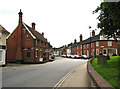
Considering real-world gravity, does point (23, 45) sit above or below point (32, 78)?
above

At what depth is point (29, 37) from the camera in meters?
29.3

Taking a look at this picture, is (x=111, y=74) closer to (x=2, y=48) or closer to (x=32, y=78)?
(x=32, y=78)

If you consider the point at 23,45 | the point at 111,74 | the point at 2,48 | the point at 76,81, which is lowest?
the point at 76,81

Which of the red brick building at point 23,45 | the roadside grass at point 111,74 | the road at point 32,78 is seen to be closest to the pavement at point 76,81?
the road at point 32,78

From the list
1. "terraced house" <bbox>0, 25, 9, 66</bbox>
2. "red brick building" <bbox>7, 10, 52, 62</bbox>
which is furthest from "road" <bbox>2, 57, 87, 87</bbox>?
"red brick building" <bbox>7, 10, 52, 62</bbox>

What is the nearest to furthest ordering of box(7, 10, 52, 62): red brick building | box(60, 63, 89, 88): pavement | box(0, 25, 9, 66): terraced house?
box(60, 63, 89, 88): pavement, box(0, 25, 9, 66): terraced house, box(7, 10, 52, 62): red brick building

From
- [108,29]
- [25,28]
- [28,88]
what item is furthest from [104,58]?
[25,28]

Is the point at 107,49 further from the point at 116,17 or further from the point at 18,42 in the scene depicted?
the point at 116,17

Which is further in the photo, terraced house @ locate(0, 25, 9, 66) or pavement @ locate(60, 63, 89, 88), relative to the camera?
terraced house @ locate(0, 25, 9, 66)

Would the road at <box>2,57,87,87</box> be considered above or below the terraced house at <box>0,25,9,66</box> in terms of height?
below

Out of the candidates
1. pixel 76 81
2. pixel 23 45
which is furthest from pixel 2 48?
pixel 76 81

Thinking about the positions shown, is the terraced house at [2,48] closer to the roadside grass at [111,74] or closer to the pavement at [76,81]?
the pavement at [76,81]

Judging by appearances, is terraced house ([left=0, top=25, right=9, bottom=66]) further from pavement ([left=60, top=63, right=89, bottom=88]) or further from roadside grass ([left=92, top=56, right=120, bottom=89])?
roadside grass ([left=92, top=56, right=120, bottom=89])

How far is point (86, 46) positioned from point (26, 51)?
117 feet
